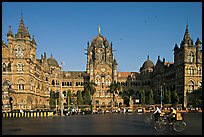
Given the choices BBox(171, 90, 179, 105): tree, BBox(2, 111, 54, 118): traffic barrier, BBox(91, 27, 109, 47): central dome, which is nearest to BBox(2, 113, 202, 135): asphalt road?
BBox(2, 111, 54, 118): traffic barrier

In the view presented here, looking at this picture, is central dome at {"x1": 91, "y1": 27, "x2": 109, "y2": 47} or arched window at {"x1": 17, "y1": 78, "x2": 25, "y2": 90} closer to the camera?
arched window at {"x1": 17, "y1": 78, "x2": 25, "y2": 90}

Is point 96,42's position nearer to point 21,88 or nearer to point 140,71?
point 140,71

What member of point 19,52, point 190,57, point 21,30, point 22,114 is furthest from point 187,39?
point 22,114

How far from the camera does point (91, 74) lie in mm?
113375

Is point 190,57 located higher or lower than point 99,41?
lower

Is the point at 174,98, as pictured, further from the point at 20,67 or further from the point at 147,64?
the point at 20,67

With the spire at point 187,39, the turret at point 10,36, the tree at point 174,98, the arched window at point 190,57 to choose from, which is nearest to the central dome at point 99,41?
the spire at point 187,39

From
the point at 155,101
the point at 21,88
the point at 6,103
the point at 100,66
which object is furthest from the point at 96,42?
the point at 6,103

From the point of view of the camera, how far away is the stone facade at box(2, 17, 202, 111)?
72062mm

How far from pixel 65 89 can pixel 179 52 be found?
166ft

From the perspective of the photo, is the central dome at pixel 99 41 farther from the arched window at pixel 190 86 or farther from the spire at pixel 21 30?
the spire at pixel 21 30

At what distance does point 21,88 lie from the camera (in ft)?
238

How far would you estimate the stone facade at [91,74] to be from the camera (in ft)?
236

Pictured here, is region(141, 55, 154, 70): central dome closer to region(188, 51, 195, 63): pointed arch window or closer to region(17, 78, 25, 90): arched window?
region(188, 51, 195, 63): pointed arch window
